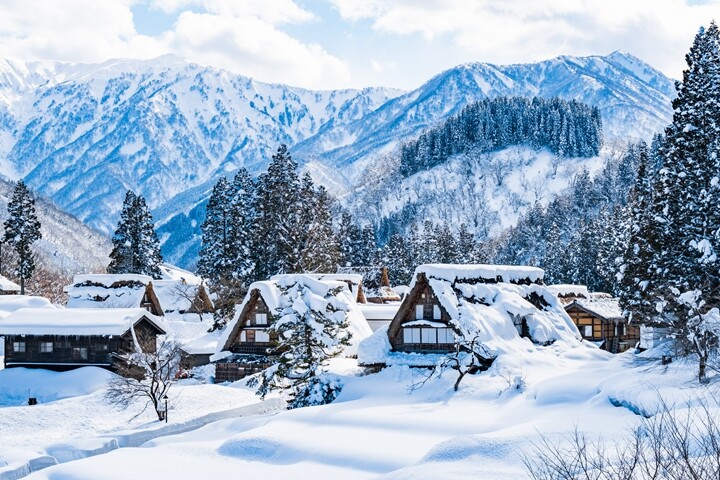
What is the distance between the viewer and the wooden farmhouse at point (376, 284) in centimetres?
7146

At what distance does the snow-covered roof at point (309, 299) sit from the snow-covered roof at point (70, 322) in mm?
6579

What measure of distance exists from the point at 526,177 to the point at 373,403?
150506mm

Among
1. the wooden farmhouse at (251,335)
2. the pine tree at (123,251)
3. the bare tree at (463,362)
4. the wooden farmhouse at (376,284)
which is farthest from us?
the wooden farmhouse at (376,284)

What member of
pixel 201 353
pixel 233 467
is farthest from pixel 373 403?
pixel 201 353

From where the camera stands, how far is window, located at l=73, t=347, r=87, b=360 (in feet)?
151

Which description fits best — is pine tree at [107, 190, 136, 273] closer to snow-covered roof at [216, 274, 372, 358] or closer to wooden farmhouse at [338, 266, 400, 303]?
wooden farmhouse at [338, 266, 400, 303]

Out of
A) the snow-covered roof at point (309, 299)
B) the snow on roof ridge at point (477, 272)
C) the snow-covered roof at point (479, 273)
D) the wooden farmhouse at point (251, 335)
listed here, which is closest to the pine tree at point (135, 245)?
the wooden farmhouse at point (251, 335)

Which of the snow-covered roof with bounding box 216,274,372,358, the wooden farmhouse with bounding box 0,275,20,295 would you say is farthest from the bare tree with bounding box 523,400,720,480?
the wooden farmhouse with bounding box 0,275,20,295

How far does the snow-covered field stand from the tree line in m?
149

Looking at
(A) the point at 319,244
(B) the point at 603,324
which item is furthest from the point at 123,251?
(B) the point at 603,324

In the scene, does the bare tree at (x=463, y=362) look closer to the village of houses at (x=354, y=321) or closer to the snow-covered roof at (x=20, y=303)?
the village of houses at (x=354, y=321)

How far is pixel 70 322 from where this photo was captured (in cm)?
4612

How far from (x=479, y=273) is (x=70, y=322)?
86.2ft

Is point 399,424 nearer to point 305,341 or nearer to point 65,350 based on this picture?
point 305,341
